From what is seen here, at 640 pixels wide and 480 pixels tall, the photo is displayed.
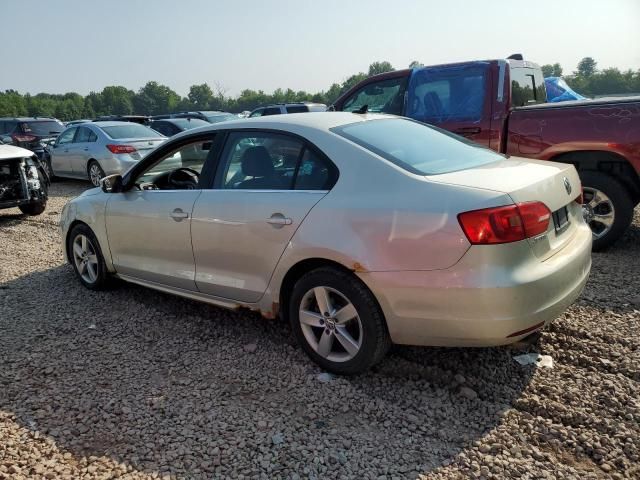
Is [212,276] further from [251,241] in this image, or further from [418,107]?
[418,107]

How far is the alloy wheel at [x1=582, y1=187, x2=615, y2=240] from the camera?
5.17 metres

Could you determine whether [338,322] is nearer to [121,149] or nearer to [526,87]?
[526,87]

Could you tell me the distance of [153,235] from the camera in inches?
160

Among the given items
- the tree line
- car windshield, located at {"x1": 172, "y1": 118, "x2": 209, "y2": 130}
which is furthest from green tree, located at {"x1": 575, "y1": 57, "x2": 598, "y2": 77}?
car windshield, located at {"x1": 172, "y1": 118, "x2": 209, "y2": 130}

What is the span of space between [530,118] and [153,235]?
404cm

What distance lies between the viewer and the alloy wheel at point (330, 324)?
306cm

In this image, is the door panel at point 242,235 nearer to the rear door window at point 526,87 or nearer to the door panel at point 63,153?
the rear door window at point 526,87

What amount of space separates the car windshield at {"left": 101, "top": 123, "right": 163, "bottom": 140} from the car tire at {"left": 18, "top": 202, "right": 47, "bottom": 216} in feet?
9.69

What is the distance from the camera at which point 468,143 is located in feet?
12.2

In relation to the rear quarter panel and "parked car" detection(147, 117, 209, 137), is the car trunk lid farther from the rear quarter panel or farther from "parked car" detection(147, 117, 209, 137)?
"parked car" detection(147, 117, 209, 137)

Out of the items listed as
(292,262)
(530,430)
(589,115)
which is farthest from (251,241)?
(589,115)

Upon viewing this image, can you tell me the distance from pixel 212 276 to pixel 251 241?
20.9 inches

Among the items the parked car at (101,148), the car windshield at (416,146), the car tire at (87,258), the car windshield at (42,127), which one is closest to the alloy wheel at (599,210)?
the car windshield at (416,146)

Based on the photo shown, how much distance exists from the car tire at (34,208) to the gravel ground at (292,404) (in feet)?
16.5
